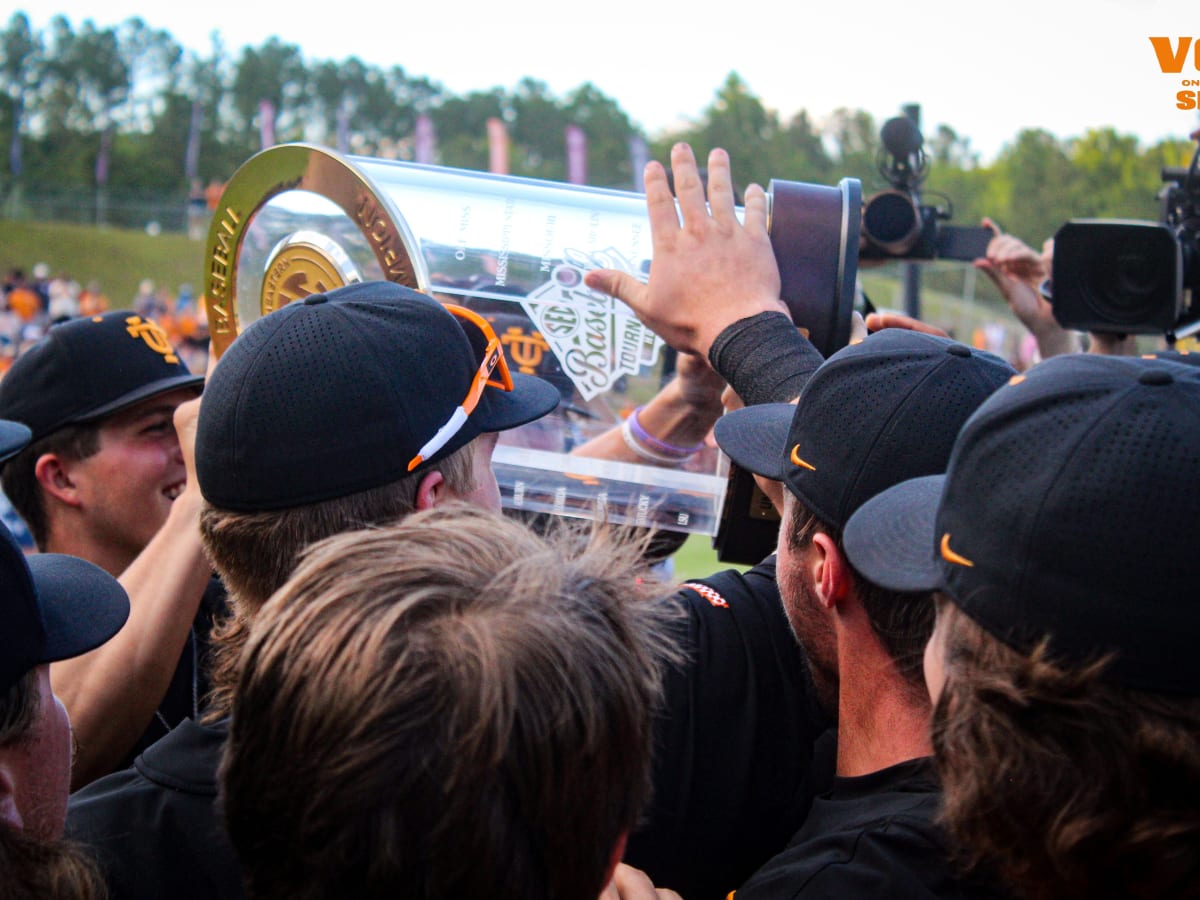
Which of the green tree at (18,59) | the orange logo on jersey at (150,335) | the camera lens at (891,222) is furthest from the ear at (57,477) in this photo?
the green tree at (18,59)

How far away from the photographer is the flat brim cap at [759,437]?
1640 millimetres

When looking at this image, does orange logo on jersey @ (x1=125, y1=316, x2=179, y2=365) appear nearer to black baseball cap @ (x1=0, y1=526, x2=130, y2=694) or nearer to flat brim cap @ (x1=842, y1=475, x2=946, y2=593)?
black baseball cap @ (x1=0, y1=526, x2=130, y2=694)

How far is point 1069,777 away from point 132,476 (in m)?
2.24

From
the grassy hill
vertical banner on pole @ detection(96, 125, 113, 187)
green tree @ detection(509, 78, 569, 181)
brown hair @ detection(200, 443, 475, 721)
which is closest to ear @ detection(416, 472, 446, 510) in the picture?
brown hair @ detection(200, 443, 475, 721)

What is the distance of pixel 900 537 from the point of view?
1268 millimetres

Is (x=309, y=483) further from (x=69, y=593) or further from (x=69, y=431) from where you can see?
(x=69, y=431)

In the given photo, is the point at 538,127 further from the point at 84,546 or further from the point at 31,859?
the point at 31,859

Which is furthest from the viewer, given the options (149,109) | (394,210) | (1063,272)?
→ (149,109)

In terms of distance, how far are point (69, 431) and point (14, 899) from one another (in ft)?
5.55

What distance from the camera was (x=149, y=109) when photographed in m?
63.1

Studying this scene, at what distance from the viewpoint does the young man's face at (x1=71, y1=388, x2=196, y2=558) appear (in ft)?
8.59

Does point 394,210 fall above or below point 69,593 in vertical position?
above

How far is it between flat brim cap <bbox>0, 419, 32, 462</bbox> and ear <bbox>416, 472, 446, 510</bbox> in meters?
0.94

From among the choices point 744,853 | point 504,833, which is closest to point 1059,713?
point 504,833
